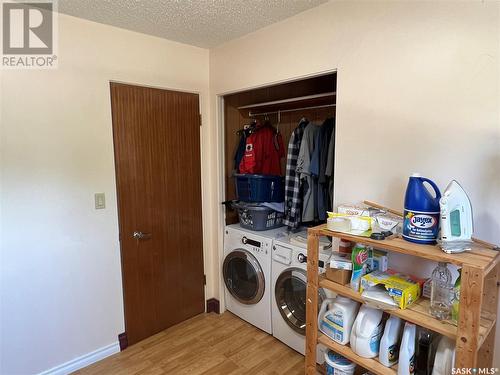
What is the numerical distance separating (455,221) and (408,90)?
2.23 feet

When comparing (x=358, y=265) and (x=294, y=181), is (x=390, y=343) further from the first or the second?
(x=294, y=181)

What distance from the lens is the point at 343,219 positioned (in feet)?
4.66

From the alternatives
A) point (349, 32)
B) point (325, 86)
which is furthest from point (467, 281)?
point (325, 86)

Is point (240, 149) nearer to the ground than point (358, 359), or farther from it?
farther from it

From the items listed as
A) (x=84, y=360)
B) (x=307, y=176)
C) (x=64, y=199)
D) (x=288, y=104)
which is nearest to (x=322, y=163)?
(x=307, y=176)

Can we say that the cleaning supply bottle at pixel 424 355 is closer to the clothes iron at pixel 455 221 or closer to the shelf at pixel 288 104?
the clothes iron at pixel 455 221

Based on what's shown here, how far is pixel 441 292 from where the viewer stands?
1.28m

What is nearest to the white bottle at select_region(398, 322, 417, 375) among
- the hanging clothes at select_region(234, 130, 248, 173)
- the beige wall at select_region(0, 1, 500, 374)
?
the beige wall at select_region(0, 1, 500, 374)

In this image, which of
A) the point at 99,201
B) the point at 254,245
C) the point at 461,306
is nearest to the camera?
the point at 461,306

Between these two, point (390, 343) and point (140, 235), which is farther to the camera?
point (140, 235)

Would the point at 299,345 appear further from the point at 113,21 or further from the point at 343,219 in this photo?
the point at 113,21

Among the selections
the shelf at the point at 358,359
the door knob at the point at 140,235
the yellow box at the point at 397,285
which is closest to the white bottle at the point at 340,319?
the shelf at the point at 358,359

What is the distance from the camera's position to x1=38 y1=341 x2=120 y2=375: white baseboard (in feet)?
6.61

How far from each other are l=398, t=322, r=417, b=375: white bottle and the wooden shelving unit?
0.06 m
